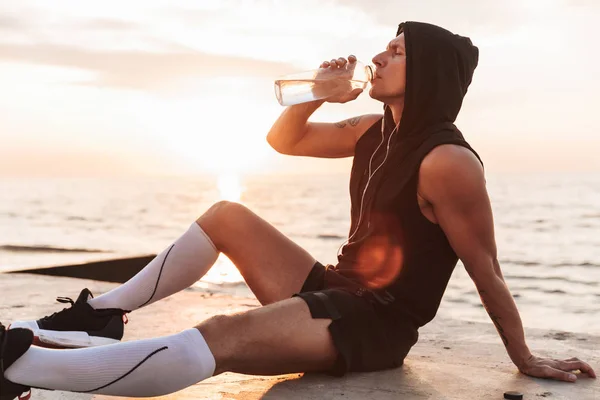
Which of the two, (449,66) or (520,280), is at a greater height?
(449,66)

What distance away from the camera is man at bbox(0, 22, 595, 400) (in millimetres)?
2316

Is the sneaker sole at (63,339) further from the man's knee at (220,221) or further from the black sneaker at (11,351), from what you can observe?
the man's knee at (220,221)

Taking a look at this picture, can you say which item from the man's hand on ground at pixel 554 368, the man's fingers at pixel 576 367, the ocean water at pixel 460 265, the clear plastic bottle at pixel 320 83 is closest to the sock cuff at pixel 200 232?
the clear plastic bottle at pixel 320 83

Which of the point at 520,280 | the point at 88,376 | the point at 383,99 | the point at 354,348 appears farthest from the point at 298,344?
the point at 520,280

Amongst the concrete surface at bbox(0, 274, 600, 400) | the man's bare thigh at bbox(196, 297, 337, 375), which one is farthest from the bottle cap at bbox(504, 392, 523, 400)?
the man's bare thigh at bbox(196, 297, 337, 375)

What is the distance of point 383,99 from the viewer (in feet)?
9.99

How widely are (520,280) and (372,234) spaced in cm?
1014

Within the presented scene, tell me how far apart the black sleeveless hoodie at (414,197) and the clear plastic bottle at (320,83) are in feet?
1.22

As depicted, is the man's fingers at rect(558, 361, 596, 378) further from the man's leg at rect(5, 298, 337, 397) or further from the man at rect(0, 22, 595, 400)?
the man's leg at rect(5, 298, 337, 397)

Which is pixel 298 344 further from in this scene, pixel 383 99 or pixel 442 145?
pixel 383 99

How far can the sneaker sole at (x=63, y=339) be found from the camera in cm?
267

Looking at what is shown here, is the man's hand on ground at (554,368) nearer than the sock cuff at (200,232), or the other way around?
the man's hand on ground at (554,368)

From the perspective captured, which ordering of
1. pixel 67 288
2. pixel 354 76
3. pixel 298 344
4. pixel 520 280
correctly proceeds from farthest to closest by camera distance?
pixel 520 280, pixel 67 288, pixel 354 76, pixel 298 344

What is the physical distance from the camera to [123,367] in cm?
227
